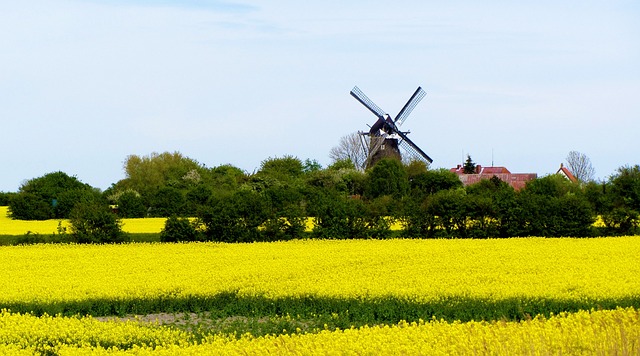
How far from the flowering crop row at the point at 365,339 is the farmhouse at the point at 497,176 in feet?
236

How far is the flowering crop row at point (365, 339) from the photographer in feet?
36.0

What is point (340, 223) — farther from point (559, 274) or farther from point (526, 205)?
point (559, 274)

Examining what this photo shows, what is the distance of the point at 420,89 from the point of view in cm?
7962

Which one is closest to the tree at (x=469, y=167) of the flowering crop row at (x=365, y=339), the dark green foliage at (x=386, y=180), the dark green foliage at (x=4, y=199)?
the dark green foliage at (x=386, y=180)

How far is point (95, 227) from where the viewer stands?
3572cm

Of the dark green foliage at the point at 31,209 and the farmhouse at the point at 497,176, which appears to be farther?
the farmhouse at the point at 497,176

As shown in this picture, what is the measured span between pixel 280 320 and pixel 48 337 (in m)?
4.11

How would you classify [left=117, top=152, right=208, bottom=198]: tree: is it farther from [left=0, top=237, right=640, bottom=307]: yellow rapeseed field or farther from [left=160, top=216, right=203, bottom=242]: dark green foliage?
[left=0, top=237, right=640, bottom=307]: yellow rapeseed field

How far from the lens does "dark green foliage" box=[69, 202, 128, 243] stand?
35344 millimetres

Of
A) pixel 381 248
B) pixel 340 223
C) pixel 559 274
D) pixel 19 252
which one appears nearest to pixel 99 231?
pixel 19 252

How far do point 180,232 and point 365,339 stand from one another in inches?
904

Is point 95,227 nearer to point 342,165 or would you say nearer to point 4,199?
point 4,199

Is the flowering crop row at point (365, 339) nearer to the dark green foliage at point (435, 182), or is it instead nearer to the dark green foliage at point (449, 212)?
the dark green foliage at point (449, 212)

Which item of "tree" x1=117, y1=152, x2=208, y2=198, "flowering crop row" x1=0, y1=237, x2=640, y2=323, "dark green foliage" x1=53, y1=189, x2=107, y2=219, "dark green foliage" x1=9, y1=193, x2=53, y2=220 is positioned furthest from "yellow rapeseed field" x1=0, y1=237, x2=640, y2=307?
"tree" x1=117, y1=152, x2=208, y2=198
